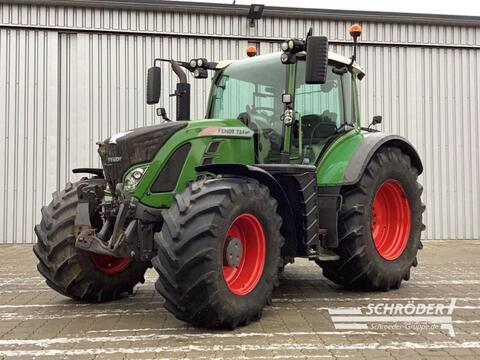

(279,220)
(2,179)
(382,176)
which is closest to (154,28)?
(2,179)

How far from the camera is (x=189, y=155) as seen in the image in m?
5.17

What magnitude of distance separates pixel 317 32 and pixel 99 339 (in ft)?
34.0

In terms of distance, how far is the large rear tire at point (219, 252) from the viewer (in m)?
4.29

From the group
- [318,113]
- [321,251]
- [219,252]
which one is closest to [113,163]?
[219,252]

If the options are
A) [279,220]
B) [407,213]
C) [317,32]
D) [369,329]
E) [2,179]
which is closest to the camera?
[369,329]

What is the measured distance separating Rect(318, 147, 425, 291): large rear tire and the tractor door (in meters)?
0.58

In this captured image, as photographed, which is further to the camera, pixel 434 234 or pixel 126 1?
pixel 434 234

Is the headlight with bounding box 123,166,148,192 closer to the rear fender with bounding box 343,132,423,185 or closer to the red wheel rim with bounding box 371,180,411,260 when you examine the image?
the rear fender with bounding box 343,132,423,185

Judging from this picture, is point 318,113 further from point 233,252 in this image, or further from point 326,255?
point 233,252

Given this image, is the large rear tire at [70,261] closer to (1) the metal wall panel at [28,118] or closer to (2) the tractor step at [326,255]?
(2) the tractor step at [326,255]

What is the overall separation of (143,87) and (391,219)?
7519 mm

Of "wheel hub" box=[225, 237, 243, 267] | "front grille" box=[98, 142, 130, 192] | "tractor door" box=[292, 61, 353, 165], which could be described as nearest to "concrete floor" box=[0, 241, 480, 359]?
"wheel hub" box=[225, 237, 243, 267]

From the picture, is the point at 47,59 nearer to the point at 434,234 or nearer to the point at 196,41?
the point at 196,41

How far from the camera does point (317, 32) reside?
13.1 m
